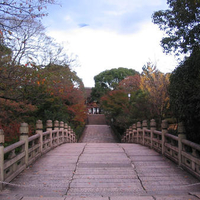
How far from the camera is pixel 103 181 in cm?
522

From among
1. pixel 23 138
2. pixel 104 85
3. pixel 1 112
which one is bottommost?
pixel 23 138

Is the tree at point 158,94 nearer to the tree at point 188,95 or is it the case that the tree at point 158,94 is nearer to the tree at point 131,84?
the tree at point 188,95

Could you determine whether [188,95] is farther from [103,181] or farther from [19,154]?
[19,154]

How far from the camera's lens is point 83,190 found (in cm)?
467

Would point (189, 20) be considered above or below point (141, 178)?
above

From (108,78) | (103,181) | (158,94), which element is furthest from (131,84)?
(103,181)

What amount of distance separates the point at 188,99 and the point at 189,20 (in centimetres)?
288

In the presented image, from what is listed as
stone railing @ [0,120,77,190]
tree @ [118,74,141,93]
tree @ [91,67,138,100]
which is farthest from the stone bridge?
tree @ [91,67,138,100]

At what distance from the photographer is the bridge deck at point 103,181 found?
14.4 ft

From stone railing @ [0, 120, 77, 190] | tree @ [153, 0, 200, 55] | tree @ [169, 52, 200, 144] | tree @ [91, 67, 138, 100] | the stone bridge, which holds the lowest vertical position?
the stone bridge

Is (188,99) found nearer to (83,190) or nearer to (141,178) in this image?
(141,178)

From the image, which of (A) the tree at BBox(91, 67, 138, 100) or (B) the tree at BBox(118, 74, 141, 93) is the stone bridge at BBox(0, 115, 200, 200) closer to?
(B) the tree at BBox(118, 74, 141, 93)

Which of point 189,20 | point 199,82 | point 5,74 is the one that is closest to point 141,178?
point 199,82

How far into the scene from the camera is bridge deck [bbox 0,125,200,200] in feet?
14.4
